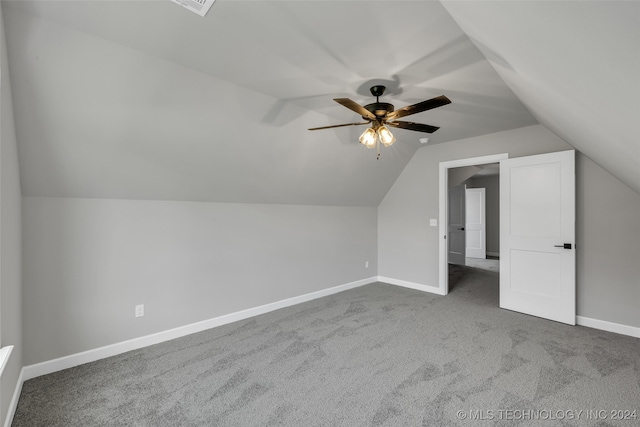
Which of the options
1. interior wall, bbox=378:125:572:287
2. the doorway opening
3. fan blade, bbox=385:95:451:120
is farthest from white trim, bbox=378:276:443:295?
fan blade, bbox=385:95:451:120

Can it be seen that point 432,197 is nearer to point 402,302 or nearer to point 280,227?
point 402,302

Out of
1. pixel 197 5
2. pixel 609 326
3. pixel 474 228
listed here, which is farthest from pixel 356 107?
pixel 474 228

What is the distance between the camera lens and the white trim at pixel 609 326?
306 cm

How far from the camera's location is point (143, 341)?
9.11ft

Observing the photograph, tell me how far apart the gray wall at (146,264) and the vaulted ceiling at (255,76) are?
22 centimetres

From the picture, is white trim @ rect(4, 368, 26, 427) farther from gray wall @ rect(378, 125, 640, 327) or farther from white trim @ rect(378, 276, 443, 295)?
gray wall @ rect(378, 125, 640, 327)

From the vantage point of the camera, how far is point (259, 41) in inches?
73.9

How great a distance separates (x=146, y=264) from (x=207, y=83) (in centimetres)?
183

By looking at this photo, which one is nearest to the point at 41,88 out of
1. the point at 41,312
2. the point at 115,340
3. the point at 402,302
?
the point at 41,312

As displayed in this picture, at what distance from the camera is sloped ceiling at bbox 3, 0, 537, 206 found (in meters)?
1.66

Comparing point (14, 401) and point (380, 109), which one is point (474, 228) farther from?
point (14, 401)

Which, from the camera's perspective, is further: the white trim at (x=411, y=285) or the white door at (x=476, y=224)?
the white door at (x=476, y=224)

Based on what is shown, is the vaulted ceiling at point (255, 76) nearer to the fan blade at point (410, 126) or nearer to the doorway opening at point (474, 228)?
the fan blade at point (410, 126)

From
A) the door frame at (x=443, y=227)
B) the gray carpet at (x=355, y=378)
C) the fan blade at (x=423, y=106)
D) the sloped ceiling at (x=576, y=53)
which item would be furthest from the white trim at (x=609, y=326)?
the fan blade at (x=423, y=106)
